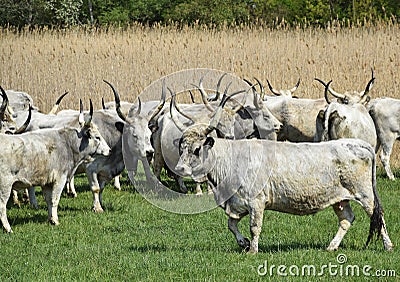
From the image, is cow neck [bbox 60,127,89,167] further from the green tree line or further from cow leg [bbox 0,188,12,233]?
the green tree line

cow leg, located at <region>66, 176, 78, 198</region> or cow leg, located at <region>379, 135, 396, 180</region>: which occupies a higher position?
cow leg, located at <region>379, 135, 396, 180</region>

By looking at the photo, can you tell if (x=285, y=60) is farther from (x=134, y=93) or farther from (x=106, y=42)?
(x=106, y=42)

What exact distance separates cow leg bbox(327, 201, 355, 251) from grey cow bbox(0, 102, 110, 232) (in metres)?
4.64

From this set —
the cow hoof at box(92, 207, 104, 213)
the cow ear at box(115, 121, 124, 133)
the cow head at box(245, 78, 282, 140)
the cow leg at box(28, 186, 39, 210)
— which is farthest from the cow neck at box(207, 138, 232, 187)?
the cow head at box(245, 78, 282, 140)

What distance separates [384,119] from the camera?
15.5 meters

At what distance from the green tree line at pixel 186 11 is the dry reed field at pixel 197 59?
7777mm

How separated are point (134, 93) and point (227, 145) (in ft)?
41.0

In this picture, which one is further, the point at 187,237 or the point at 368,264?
the point at 187,237

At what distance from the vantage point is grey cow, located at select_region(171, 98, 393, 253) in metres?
8.76

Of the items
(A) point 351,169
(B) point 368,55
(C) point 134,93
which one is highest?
(A) point 351,169

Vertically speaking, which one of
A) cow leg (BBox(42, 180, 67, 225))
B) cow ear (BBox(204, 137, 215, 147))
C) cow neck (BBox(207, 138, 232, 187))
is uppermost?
cow ear (BBox(204, 137, 215, 147))

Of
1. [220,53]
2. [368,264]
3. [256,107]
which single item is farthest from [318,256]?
[220,53]

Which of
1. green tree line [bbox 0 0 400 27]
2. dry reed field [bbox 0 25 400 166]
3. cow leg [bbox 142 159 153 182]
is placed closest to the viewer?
cow leg [bbox 142 159 153 182]

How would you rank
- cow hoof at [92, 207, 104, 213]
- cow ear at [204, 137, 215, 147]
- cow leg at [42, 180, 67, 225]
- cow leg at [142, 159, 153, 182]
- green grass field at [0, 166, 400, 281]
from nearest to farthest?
green grass field at [0, 166, 400, 281] < cow ear at [204, 137, 215, 147] < cow leg at [42, 180, 67, 225] < cow hoof at [92, 207, 104, 213] < cow leg at [142, 159, 153, 182]
